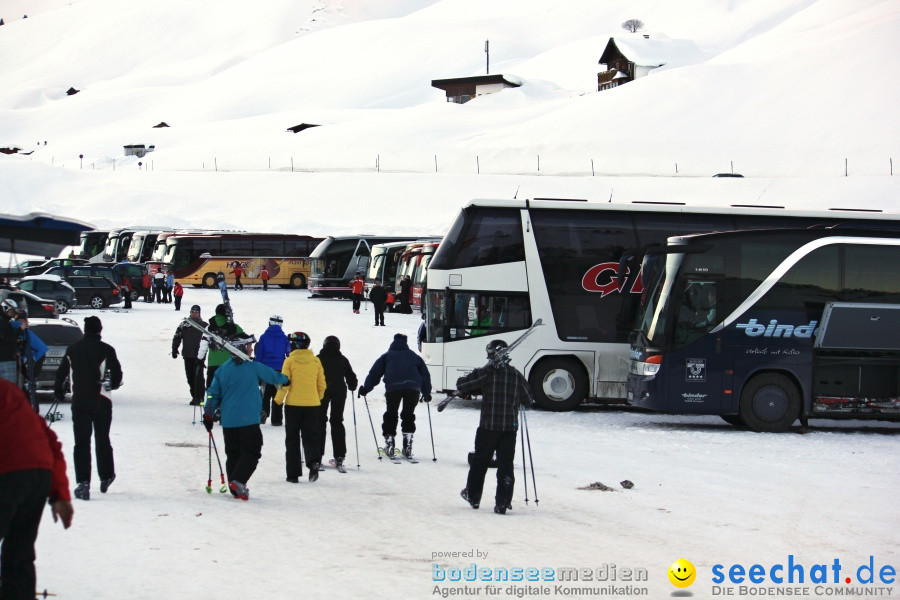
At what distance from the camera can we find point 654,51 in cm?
13462

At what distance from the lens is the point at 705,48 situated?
165m

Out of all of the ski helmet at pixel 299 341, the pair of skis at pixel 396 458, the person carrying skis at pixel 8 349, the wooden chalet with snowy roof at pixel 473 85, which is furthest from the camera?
the wooden chalet with snowy roof at pixel 473 85

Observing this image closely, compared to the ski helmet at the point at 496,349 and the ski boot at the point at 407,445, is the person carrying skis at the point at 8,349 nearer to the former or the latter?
the ski boot at the point at 407,445

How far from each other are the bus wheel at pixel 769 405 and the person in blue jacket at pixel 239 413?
943 centimetres

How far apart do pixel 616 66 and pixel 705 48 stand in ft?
136

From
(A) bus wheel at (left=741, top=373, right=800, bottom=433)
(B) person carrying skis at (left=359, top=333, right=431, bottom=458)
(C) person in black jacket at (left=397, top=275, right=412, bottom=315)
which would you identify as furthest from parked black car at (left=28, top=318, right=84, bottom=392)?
(C) person in black jacket at (left=397, top=275, right=412, bottom=315)

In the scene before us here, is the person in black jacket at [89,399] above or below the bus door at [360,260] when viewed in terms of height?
below

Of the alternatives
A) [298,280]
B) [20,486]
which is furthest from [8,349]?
[298,280]

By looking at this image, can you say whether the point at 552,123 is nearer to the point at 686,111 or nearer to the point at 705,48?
the point at 686,111

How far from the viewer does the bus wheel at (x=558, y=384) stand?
20.5m

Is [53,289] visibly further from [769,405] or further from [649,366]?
[769,405]

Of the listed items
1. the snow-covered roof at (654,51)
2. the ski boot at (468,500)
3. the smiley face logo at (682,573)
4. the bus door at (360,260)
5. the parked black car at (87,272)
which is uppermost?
the snow-covered roof at (654,51)

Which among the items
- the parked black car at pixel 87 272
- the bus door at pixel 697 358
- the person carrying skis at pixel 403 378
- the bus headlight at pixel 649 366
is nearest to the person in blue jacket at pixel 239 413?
the person carrying skis at pixel 403 378

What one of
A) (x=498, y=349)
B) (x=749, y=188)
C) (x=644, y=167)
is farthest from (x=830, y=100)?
(x=498, y=349)
